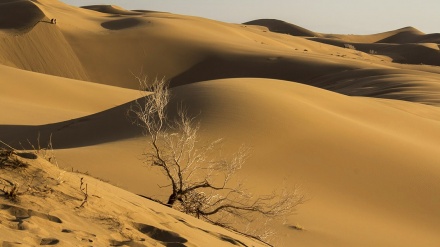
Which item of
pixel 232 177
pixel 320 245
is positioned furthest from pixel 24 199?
pixel 232 177

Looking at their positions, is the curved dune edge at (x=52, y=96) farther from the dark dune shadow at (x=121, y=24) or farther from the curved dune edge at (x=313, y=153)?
the dark dune shadow at (x=121, y=24)

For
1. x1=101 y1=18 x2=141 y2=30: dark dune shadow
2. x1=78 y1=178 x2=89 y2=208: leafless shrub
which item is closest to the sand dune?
x1=101 y1=18 x2=141 y2=30: dark dune shadow

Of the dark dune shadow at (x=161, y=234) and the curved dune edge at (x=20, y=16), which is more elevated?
the curved dune edge at (x=20, y=16)

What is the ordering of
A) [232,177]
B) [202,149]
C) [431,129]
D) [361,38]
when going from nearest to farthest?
[232,177] → [202,149] → [431,129] → [361,38]

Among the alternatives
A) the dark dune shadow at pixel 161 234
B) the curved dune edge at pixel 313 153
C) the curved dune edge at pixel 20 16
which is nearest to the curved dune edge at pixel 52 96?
the curved dune edge at pixel 313 153

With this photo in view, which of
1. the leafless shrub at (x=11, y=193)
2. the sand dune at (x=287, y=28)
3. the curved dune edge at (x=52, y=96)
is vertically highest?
the sand dune at (x=287, y=28)

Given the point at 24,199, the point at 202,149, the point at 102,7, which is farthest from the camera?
the point at 102,7

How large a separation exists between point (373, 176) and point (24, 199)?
9.60 m

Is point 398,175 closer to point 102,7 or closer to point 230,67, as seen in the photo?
point 230,67

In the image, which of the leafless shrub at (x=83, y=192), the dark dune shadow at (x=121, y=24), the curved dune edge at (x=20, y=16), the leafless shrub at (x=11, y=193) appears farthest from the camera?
the dark dune shadow at (x=121, y=24)

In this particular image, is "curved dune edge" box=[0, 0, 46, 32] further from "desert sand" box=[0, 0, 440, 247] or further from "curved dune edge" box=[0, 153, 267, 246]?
"curved dune edge" box=[0, 153, 267, 246]

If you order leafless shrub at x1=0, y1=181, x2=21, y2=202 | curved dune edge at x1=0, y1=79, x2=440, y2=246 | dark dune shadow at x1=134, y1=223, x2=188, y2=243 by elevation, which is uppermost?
leafless shrub at x1=0, y1=181, x2=21, y2=202

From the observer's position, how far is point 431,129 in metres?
19.5

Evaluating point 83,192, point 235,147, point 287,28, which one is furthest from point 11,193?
point 287,28
